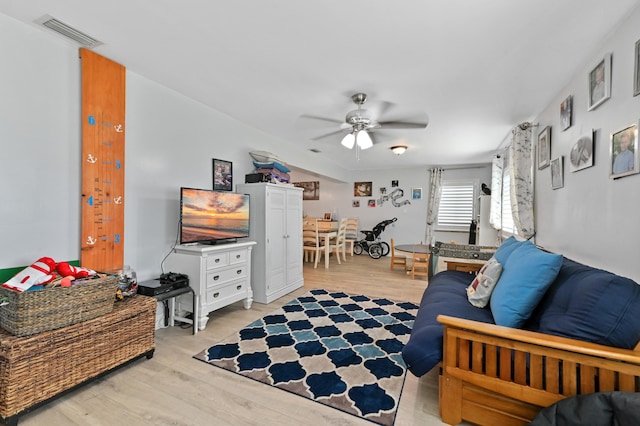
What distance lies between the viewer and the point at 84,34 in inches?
73.6

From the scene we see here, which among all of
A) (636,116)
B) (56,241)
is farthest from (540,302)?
(56,241)

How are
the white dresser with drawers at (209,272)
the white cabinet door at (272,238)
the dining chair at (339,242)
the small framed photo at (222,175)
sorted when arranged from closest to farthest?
the white dresser with drawers at (209,272), the small framed photo at (222,175), the white cabinet door at (272,238), the dining chair at (339,242)

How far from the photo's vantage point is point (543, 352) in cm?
124

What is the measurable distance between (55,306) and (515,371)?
2.55 m

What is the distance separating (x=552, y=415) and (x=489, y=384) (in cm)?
25

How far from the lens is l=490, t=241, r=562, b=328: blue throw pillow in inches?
59.5

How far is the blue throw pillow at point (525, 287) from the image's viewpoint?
1512mm

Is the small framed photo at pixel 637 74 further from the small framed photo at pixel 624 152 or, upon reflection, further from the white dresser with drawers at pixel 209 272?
the white dresser with drawers at pixel 209 272

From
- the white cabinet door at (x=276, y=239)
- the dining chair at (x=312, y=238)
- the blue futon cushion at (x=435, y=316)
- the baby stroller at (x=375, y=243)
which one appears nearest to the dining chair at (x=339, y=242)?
the dining chair at (x=312, y=238)

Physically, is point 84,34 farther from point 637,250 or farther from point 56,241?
point 637,250

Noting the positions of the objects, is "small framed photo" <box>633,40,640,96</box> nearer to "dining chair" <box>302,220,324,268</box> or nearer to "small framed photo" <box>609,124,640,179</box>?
"small framed photo" <box>609,124,640,179</box>

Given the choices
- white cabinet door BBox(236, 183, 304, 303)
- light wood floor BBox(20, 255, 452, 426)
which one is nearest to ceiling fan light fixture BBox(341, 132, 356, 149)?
white cabinet door BBox(236, 183, 304, 303)

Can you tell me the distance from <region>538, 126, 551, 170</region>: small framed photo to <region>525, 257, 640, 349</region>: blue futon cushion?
67.1 inches

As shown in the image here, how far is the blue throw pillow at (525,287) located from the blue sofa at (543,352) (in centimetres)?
6
